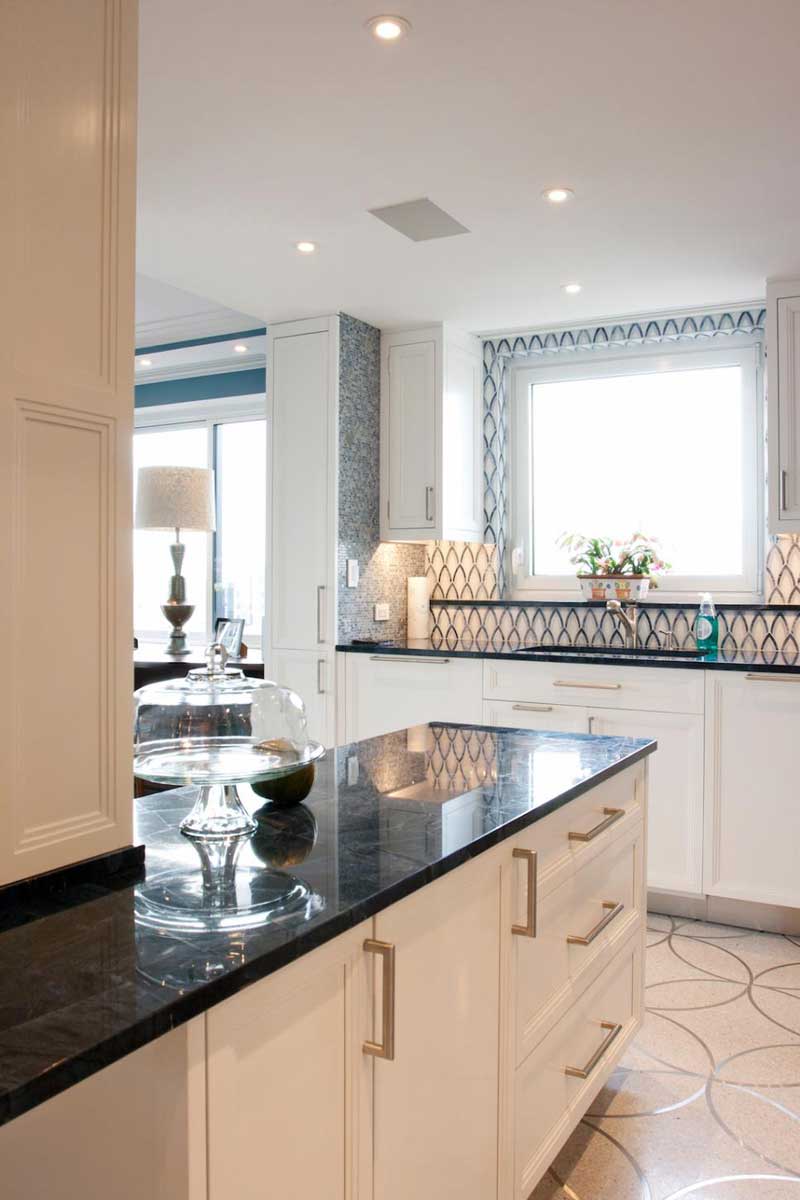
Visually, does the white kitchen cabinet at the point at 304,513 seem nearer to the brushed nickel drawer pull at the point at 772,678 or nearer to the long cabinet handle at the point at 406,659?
the long cabinet handle at the point at 406,659

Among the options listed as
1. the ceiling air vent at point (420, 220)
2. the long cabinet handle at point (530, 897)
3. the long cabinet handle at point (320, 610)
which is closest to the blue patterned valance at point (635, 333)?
the ceiling air vent at point (420, 220)

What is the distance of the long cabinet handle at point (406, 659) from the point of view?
158 inches

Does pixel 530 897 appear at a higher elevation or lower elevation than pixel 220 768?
lower

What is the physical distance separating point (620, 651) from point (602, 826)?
2.36 metres

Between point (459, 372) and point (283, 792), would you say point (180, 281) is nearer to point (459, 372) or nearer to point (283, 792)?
point (459, 372)

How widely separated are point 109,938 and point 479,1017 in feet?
2.23

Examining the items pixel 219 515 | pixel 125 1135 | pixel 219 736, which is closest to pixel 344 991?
pixel 125 1135

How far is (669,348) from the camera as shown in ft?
14.1

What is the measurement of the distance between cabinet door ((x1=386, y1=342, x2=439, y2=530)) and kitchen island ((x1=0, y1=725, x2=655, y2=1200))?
240 cm

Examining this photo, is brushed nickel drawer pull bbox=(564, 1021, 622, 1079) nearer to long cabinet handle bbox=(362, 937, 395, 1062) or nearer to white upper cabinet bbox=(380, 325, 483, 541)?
long cabinet handle bbox=(362, 937, 395, 1062)

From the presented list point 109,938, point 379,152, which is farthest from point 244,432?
point 109,938

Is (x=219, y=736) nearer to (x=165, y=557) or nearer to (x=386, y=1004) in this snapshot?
(x=386, y=1004)

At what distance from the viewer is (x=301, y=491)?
4289 millimetres

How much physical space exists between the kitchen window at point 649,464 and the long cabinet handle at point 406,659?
88 centimetres
